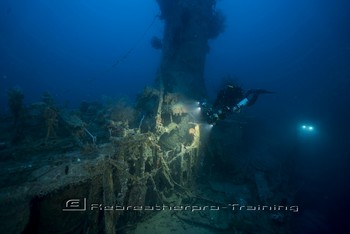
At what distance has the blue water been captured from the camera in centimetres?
2014

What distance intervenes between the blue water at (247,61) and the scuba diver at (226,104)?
3.84 m

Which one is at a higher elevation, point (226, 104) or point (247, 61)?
point (247, 61)

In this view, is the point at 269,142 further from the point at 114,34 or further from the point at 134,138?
the point at 114,34

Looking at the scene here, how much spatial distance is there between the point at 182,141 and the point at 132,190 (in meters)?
3.35

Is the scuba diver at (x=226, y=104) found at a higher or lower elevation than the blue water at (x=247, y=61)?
lower

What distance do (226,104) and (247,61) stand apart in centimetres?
13424

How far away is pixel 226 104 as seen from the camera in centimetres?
799

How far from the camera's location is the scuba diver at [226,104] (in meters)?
7.75

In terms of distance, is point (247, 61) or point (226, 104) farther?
point (247, 61)

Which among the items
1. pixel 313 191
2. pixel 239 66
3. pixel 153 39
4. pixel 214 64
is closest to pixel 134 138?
pixel 313 191

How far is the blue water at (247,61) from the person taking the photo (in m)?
20.1

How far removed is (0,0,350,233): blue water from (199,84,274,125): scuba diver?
384cm

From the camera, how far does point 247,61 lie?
133 meters

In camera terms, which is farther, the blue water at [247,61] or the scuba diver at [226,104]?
the blue water at [247,61]
